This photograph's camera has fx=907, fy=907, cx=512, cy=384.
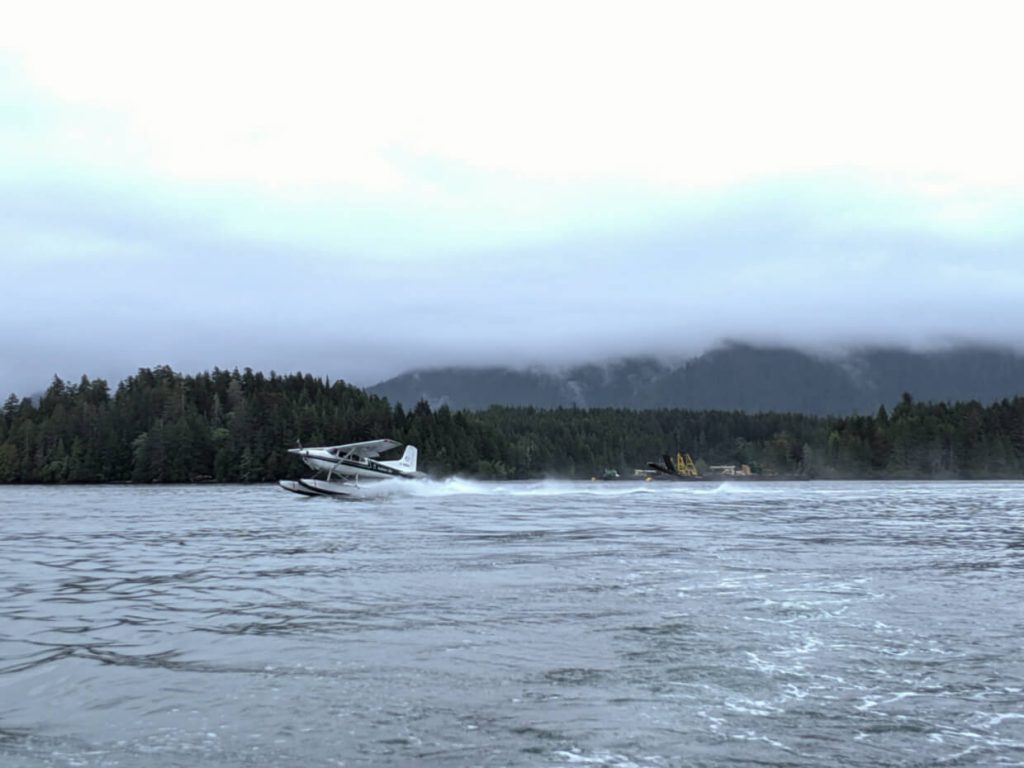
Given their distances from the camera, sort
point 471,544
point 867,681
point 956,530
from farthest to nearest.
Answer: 1. point 956,530
2. point 471,544
3. point 867,681

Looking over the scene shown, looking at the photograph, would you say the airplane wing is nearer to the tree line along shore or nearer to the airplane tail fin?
the airplane tail fin

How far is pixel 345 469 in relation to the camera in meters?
64.1

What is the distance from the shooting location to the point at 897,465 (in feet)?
541

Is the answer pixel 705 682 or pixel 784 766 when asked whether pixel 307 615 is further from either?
pixel 784 766

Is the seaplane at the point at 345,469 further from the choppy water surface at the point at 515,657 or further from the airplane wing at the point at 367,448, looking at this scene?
the choppy water surface at the point at 515,657

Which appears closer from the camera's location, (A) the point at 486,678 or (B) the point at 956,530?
(A) the point at 486,678

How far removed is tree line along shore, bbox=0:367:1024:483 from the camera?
141m

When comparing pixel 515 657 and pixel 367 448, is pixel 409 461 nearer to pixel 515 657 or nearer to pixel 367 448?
pixel 367 448

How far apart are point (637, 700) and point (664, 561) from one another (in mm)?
13890

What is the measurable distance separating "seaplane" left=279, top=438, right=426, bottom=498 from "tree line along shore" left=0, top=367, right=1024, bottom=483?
57456 mm

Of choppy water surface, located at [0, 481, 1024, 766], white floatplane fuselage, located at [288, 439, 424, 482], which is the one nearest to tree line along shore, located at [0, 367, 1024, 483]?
white floatplane fuselage, located at [288, 439, 424, 482]

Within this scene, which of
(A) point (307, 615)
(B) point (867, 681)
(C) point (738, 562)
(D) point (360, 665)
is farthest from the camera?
(C) point (738, 562)

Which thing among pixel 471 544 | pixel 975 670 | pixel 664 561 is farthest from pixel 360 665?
pixel 471 544

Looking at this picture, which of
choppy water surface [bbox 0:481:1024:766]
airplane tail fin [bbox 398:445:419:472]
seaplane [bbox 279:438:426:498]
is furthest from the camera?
airplane tail fin [bbox 398:445:419:472]
